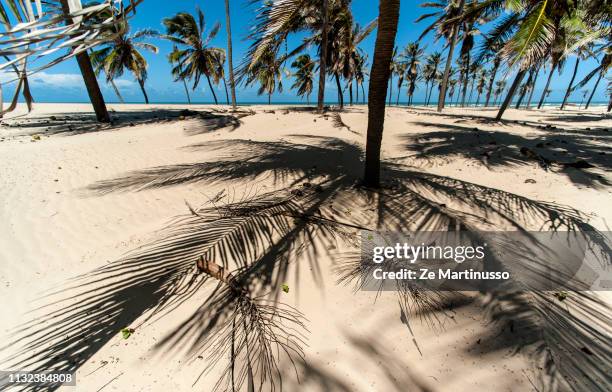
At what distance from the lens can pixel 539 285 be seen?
83.2 inches

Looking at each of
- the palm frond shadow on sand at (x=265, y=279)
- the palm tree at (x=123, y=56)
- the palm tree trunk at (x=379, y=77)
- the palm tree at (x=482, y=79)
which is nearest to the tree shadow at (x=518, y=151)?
the palm frond shadow on sand at (x=265, y=279)

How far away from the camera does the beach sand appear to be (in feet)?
5.31

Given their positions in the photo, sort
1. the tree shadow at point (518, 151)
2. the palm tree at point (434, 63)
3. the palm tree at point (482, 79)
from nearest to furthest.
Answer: the tree shadow at point (518, 151) → the palm tree at point (434, 63) → the palm tree at point (482, 79)

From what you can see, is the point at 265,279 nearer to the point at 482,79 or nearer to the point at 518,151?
the point at 518,151

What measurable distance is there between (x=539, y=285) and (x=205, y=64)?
2446 centimetres

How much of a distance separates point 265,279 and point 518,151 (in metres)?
7.04

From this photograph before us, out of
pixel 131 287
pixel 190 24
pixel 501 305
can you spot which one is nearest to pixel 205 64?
pixel 190 24

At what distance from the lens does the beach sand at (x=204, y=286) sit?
63.7 inches

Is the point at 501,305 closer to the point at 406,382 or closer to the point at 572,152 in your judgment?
the point at 406,382

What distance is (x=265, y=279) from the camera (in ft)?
7.58

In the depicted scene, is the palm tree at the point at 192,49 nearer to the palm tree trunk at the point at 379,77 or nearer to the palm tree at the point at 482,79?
the palm tree trunk at the point at 379,77

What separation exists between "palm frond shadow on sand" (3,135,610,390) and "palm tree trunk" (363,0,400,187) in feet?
1.57

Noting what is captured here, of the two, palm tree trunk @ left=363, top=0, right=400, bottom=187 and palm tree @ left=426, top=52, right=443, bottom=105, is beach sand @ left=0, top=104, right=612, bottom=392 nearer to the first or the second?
palm tree trunk @ left=363, top=0, right=400, bottom=187

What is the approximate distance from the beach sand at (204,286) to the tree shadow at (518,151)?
0.19 ft
